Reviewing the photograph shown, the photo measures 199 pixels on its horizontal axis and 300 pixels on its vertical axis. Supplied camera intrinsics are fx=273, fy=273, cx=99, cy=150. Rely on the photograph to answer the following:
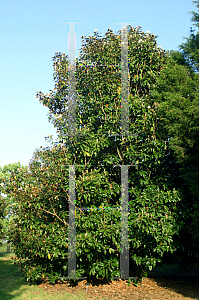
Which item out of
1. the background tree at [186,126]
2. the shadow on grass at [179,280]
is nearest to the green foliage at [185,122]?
the background tree at [186,126]

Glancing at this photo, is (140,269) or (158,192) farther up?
(158,192)

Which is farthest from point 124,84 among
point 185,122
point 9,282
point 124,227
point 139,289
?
point 9,282

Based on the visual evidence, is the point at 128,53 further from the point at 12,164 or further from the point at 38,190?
the point at 12,164

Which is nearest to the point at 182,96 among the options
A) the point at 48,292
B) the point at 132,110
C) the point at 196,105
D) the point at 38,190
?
the point at 196,105

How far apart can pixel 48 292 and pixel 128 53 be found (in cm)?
912

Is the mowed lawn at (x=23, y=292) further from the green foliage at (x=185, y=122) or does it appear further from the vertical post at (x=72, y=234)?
the green foliage at (x=185, y=122)

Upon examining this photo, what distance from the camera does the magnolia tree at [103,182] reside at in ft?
29.5

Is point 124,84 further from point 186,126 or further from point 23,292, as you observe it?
point 23,292

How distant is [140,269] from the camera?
9.81 m

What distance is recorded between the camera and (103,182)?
30.7 ft

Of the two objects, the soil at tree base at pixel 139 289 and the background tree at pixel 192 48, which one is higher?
the background tree at pixel 192 48

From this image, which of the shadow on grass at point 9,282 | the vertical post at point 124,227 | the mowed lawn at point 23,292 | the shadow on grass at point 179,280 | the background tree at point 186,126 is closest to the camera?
the background tree at point 186,126

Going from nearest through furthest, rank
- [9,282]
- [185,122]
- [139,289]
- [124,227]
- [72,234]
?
[185,122] < [72,234] < [124,227] < [139,289] < [9,282]

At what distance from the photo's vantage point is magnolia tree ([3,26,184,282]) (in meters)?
8.98
